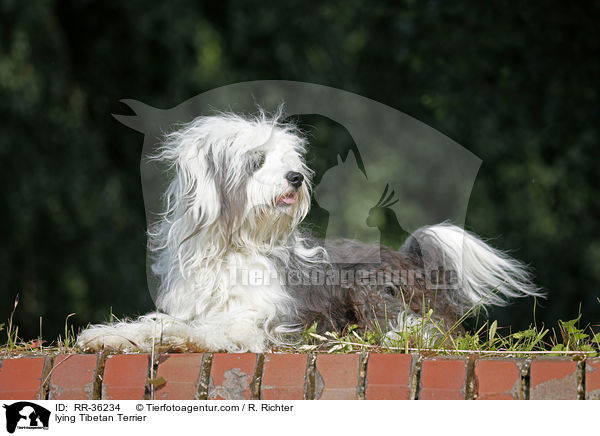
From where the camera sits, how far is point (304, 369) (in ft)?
8.30

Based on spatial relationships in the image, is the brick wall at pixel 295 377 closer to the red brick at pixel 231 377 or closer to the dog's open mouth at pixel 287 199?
the red brick at pixel 231 377

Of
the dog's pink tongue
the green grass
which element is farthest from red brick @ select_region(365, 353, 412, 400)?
the dog's pink tongue

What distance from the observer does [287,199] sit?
9.87ft

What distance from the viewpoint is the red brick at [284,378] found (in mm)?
2498

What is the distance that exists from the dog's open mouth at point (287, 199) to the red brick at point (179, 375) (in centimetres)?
71

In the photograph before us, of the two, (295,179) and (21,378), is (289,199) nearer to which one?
(295,179)

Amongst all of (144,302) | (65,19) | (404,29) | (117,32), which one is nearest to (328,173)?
(404,29)

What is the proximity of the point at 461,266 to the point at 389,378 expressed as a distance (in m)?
1.32

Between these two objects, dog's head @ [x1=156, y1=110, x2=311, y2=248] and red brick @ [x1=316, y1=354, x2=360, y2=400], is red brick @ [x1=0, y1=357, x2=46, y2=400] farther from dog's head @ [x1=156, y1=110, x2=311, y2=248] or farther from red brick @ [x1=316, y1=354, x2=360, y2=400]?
red brick @ [x1=316, y1=354, x2=360, y2=400]

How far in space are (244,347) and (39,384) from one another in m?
0.75

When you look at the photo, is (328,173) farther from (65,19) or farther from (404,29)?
(65,19)

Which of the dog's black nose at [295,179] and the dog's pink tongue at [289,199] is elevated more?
the dog's black nose at [295,179]

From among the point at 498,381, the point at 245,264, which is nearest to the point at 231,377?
the point at 245,264
